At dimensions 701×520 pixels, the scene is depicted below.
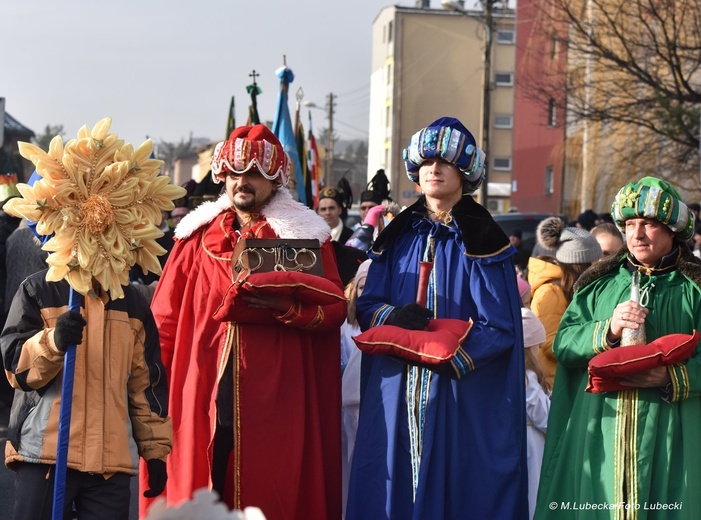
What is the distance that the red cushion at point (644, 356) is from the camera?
Answer: 4492 mm

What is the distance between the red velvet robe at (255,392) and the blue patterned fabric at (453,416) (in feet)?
1.55

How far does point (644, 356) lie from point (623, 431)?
0.40m

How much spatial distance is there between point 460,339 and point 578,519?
904mm

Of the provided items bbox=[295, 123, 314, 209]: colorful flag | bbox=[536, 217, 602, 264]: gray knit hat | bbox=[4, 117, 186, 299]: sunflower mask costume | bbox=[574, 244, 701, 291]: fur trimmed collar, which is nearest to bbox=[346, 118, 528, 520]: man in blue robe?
bbox=[574, 244, 701, 291]: fur trimmed collar

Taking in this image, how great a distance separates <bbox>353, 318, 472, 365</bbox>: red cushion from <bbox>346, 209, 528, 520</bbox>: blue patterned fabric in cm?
13

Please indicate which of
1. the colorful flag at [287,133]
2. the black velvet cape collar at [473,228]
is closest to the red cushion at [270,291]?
the black velvet cape collar at [473,228]

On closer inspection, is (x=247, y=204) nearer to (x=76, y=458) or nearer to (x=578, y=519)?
(x=76, y=458)

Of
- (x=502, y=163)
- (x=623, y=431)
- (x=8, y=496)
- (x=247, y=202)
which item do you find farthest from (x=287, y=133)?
(x=502, y=163)

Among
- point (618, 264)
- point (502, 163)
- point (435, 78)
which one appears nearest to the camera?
point (618, 264)

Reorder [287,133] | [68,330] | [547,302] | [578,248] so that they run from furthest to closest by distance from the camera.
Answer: [287,133] < [578,248] < [547,302] < [68,330]

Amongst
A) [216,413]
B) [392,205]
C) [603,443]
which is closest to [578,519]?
[603,443]

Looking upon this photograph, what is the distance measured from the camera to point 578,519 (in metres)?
4.83

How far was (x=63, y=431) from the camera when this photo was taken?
440 centimetres

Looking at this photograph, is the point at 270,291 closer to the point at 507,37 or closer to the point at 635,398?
the point at 635,398
